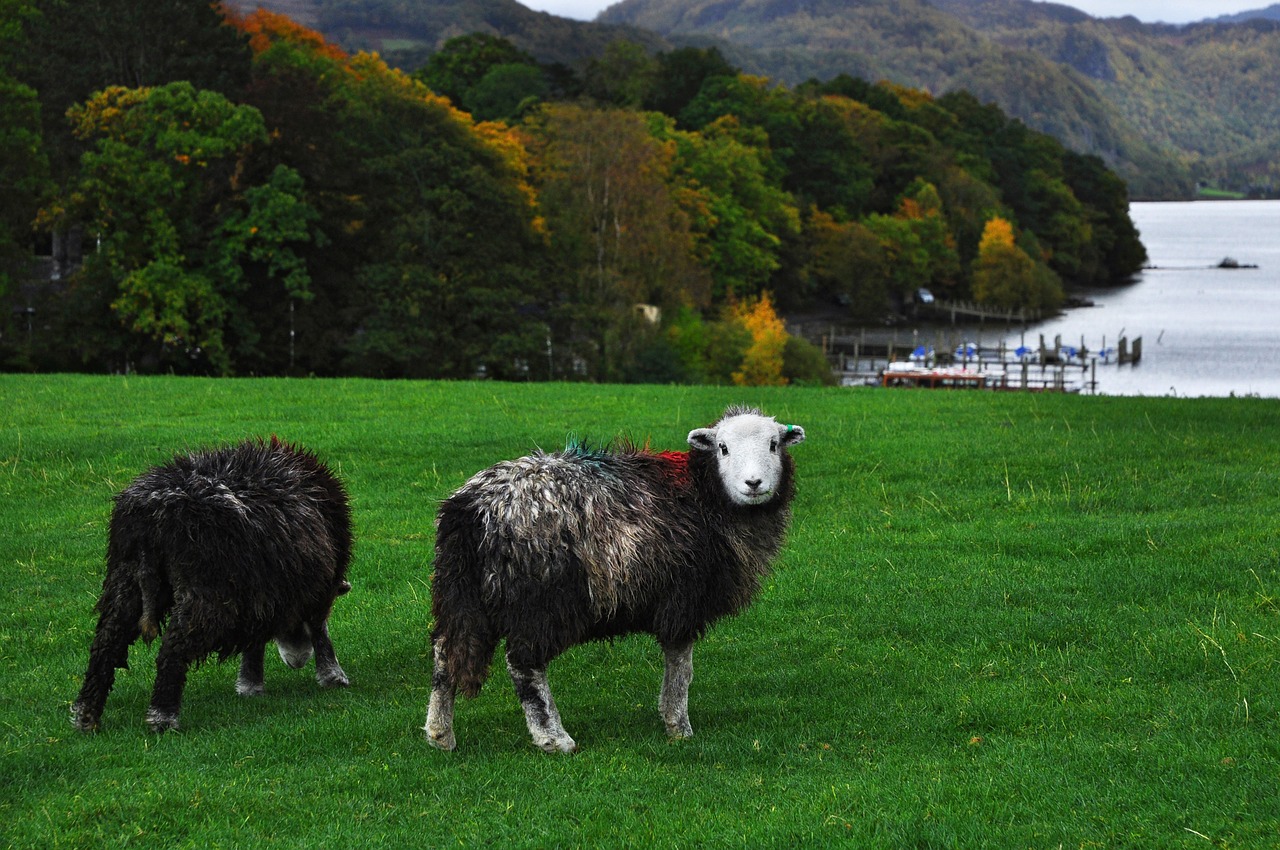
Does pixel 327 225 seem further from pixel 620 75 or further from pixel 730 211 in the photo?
pixel 620 75

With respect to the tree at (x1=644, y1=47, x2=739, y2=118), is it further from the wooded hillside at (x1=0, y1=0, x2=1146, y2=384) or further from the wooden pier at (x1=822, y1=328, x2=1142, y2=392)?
the wooded hillside at (x1=0, y1=0, x2=1146, y2=384)

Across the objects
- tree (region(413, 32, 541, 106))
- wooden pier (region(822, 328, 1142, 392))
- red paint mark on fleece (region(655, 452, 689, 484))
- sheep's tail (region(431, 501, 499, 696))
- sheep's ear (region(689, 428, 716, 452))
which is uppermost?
tree (region(413, 32, 541, 106))

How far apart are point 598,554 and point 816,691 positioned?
7.37ft

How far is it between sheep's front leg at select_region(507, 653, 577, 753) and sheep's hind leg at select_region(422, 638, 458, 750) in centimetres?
43

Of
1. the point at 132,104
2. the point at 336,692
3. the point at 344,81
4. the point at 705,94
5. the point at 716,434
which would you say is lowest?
the point at 336,692

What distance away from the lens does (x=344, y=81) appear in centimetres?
6969

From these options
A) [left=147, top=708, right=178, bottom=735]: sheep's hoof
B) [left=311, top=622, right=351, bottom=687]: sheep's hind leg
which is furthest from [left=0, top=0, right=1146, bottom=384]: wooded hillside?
[left=147, top=708, right=178, bottom=735]: sheep's hoof

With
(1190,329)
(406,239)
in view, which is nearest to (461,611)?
(406,239)

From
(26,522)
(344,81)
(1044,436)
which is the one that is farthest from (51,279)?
(1044,436)

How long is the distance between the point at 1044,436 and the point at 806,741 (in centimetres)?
1166

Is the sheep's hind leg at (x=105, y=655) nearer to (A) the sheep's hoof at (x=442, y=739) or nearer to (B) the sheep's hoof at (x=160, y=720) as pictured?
(B) the sheep's hoof at (x=160, y=720)

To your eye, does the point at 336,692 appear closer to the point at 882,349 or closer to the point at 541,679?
the point at 541,679

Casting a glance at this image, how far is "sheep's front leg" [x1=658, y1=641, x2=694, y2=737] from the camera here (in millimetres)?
8609

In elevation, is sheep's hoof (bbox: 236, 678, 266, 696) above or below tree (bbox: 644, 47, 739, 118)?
below
